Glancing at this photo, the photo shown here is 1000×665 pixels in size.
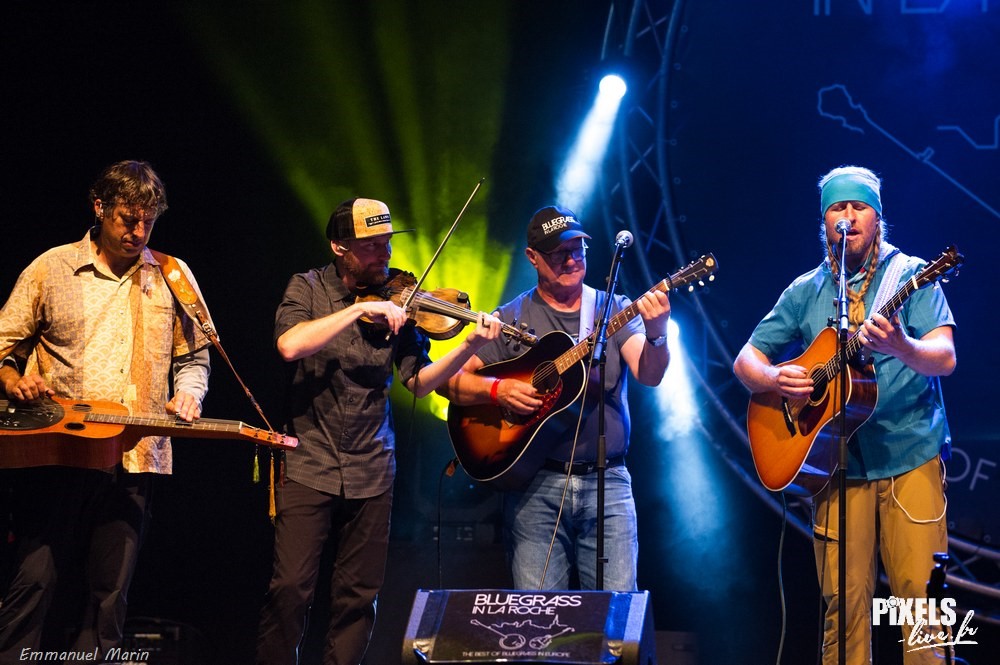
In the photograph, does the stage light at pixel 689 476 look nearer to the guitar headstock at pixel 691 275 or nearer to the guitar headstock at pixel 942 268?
the guitar headstock at pixel 691 275

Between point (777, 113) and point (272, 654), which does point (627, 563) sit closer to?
point (272, 654)

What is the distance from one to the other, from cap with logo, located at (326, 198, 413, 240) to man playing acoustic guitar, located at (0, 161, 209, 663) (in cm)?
73

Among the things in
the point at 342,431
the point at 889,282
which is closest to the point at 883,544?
the point at 889,282

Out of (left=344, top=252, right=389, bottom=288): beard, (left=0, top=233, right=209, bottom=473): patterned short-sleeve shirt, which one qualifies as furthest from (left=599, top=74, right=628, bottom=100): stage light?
(left=0, top=233, right=209, bottom=473): patterned short-sleeve shirt

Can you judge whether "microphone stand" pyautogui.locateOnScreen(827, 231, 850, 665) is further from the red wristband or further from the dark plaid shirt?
the dark plaid shirt

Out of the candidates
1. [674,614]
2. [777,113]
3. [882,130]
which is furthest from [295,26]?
[674,614]

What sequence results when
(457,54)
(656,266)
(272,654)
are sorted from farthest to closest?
(457,54) < (656,266) < (272,654)

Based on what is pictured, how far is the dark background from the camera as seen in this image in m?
4.98

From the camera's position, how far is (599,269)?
5469 mm

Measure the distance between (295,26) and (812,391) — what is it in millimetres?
3621

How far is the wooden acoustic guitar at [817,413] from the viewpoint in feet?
12.6

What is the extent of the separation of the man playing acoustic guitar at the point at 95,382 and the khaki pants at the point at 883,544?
101 inches

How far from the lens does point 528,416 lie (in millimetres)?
4363

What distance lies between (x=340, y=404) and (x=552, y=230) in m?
1.25
